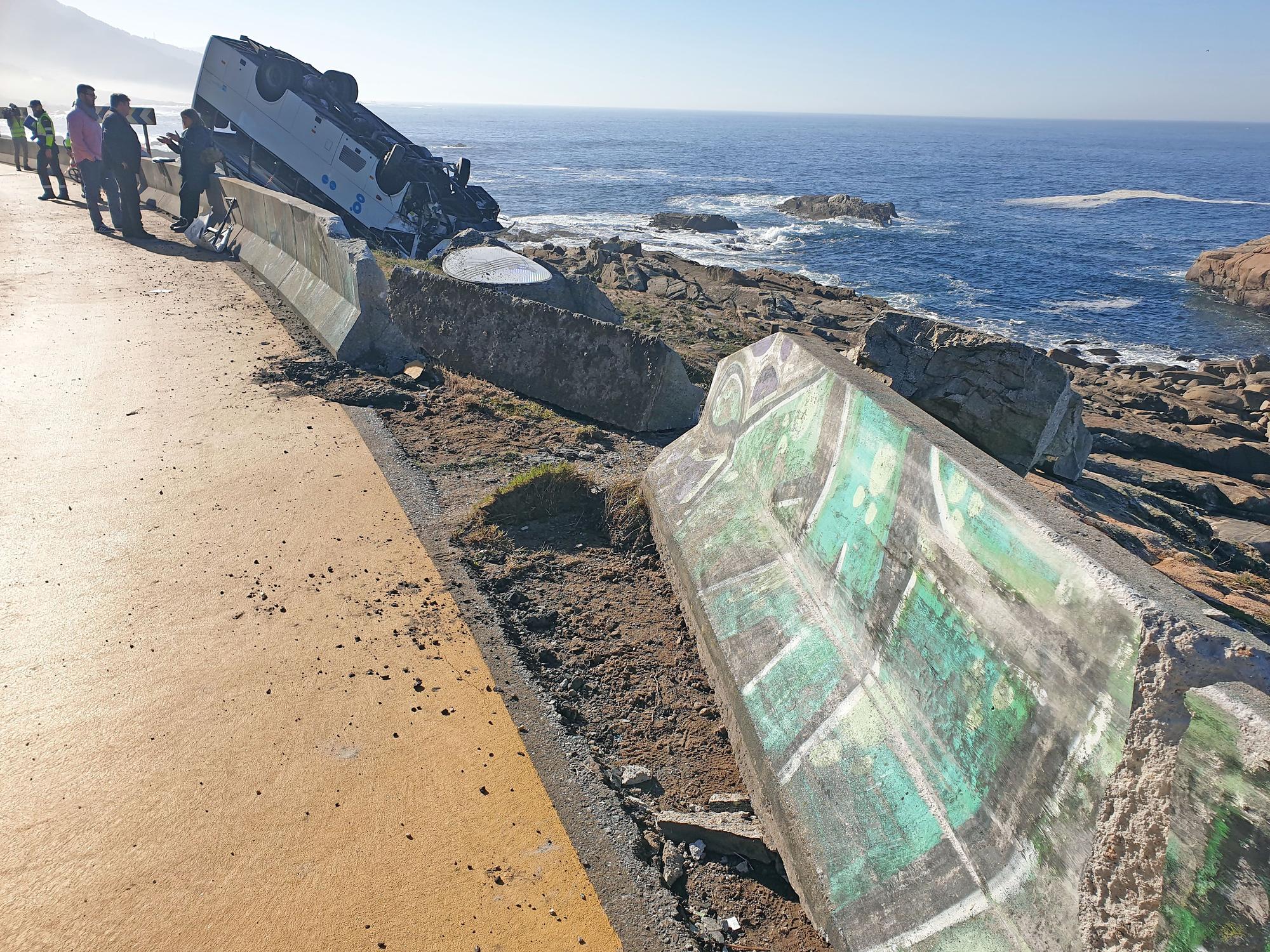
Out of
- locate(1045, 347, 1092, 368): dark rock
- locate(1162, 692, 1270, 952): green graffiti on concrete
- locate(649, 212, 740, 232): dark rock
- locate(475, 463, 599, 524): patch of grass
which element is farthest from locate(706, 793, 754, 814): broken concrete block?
locate(649, 212, 740, 232): dark rock

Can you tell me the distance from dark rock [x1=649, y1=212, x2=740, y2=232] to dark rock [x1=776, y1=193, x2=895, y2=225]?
8694mm

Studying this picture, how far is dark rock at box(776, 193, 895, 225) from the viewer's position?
4350 cm

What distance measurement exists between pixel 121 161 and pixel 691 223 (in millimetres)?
26235

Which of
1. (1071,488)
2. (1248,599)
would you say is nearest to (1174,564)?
(1248,599)

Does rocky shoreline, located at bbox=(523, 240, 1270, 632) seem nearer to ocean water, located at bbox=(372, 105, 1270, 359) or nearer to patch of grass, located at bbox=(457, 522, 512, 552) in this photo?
ocean water, located at bbox=(372, 105, 1270, 359)

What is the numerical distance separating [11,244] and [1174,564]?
1745cm

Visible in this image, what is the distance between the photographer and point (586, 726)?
3.86 meters

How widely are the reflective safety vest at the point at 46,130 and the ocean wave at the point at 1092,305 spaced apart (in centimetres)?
2683

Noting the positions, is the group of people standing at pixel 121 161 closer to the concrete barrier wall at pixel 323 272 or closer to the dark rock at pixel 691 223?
the concrete barrier wall at pixel 323 272

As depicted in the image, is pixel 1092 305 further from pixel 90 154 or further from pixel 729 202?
pixel 90 154

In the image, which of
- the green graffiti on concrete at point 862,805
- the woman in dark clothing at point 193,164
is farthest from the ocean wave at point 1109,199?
the green graffiti on concrete at point 862,805

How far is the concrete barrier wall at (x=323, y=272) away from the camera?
8.68 m

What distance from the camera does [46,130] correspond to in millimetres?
17172

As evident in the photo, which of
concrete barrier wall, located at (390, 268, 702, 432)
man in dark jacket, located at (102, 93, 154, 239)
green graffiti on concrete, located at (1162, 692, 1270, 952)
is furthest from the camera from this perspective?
man in dark jacket, located at (102, 93, 154, 239)
